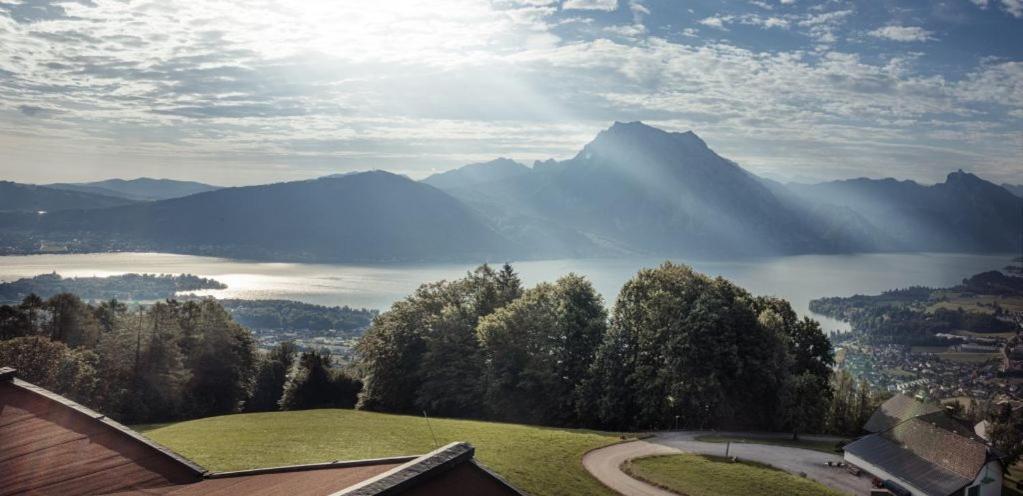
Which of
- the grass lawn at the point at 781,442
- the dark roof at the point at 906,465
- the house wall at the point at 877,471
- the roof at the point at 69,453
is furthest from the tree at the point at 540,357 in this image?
the roof at the point at 69,453

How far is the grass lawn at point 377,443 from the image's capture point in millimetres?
24094

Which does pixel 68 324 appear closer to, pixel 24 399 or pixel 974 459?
pixel 24 399

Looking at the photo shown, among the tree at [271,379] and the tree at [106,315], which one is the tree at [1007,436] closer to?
the tree at [271,379]

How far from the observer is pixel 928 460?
119 feet

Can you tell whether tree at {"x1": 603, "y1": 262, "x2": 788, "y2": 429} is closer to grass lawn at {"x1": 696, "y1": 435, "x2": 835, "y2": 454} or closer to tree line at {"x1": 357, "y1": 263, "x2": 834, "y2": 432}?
tree line at {"x1": 357, "y1": 263, "x2": 834, "y2": 432}

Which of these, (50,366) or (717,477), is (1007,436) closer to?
(717,477)

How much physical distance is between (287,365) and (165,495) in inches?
2569

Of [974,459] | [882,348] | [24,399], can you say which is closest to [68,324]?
[24,399]

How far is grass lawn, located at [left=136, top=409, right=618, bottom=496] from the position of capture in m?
24.1

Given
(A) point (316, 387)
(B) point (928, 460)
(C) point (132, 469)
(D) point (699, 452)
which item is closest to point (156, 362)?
(A) point (316, 387)

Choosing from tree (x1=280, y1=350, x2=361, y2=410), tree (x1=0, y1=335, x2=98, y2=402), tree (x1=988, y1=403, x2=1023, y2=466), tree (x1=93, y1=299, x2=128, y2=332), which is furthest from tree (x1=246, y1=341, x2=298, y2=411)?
tree (x1=988, y1=403, x2=1023, y2=466)

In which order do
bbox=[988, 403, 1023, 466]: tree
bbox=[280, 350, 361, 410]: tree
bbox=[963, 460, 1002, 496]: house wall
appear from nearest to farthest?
bbox=[963, 460, 1002, 496]: house wall
bbox=[988, 403, 1023, 466]: tree
bbox=[280, 350, 361, 410]: tree

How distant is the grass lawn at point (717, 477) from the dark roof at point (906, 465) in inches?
321

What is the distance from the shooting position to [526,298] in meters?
49.5
